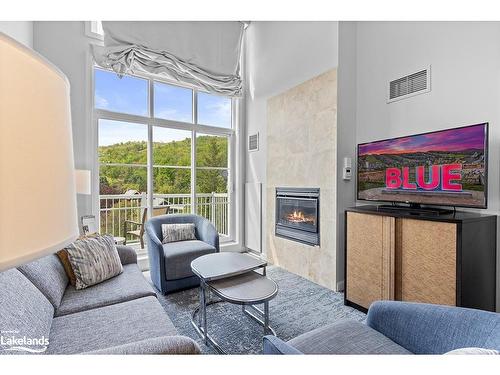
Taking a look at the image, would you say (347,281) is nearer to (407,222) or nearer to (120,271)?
(407,222)

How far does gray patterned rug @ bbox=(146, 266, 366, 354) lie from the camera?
79.4 inches

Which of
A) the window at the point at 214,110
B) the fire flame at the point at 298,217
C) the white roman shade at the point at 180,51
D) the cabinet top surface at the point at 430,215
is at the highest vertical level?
the white roman shade at the point at 180,51

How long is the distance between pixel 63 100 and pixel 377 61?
3.23m

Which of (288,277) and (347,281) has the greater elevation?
(347,281)

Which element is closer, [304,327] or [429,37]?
[304,327]

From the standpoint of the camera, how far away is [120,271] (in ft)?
7.14

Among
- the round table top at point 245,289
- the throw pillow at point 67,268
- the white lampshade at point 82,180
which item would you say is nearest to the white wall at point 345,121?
the round table top at point 245,289

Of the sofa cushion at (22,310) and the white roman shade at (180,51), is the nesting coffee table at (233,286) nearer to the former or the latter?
the sofa cushion at (22,310)

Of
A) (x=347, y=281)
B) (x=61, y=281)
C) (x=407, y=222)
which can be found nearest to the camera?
(x=61, y=281)

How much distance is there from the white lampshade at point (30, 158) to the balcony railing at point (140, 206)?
354 centimetres
